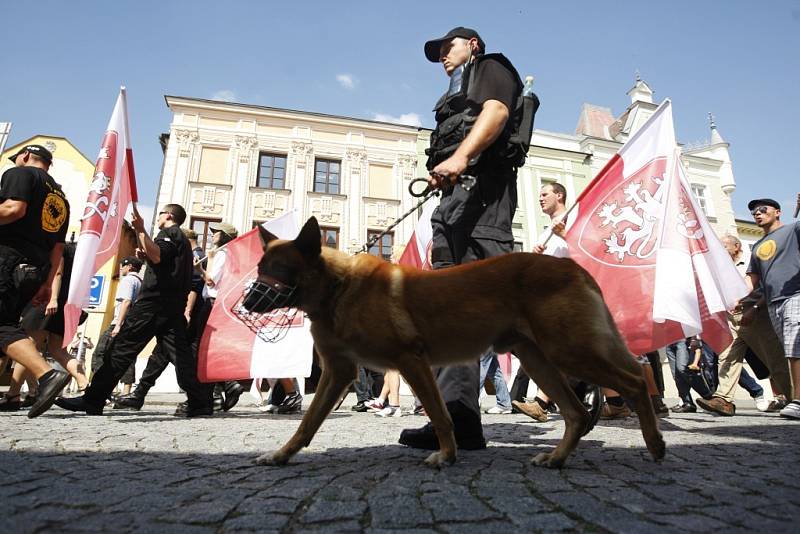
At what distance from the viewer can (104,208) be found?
4.60 m

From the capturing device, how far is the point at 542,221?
22.9 metres

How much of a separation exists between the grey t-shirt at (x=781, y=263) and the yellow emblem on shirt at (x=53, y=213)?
7841 millimetres

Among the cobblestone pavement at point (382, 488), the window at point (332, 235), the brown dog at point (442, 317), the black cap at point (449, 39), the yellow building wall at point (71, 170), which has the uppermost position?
the yellow building wall at point (71, 170)

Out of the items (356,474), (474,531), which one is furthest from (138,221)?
(474,531)

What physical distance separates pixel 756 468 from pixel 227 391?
19.1ft

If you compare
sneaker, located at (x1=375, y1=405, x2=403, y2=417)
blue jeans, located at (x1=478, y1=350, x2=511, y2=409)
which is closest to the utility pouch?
sneaker, located at (x1=375, y1=405, x2=403, y2=417)

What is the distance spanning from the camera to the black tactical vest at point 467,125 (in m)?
2.99

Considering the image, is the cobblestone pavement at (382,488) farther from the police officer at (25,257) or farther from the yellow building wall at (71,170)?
the yellow building wall at (71,170)

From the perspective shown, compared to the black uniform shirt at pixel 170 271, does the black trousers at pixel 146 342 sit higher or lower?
lower

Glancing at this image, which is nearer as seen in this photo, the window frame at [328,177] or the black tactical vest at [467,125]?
the black tactical vest at [467,125]

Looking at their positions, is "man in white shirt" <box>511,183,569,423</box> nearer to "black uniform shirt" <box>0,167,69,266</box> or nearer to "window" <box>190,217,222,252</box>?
"black uniform shirt" <box>0,167,69,266</box>

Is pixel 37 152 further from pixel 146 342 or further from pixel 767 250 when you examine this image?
pixel 767 250

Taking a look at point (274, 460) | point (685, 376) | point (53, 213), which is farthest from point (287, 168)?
point (274, 460)

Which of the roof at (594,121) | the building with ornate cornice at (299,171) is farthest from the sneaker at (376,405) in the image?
the roof at (594,121)
